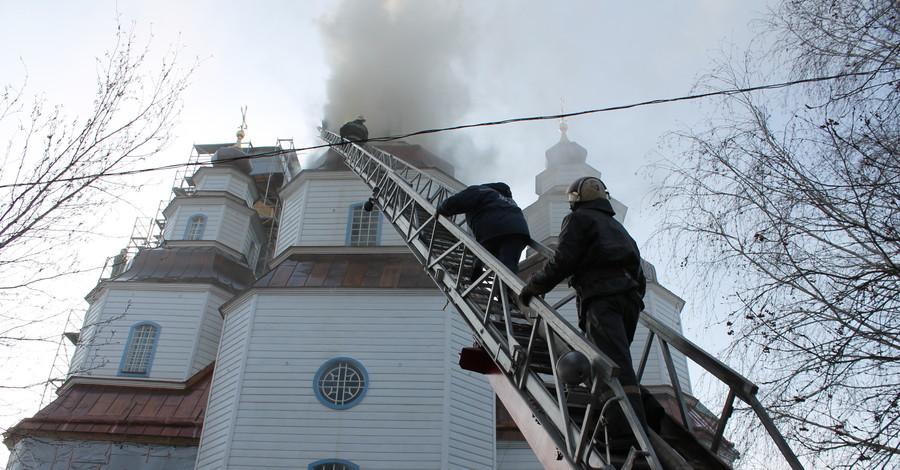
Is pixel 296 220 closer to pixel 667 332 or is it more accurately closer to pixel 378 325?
pixel 378 325

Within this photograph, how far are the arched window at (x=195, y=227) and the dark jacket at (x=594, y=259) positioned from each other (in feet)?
82.3

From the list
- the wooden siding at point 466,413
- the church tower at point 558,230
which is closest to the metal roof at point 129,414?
the wooden siding at point 466,413

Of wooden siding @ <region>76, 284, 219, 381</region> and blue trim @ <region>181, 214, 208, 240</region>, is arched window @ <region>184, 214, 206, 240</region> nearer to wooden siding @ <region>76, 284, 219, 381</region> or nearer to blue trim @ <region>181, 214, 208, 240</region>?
blue trim @ <region>181, 214, 208, 240</region>

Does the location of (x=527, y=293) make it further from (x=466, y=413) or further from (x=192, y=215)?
(x=192, y=215)

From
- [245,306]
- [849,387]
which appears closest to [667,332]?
[849,387]

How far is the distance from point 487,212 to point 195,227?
23100 mm

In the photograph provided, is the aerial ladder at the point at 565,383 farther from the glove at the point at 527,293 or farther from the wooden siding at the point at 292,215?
the wooden siding at the point at 292,215

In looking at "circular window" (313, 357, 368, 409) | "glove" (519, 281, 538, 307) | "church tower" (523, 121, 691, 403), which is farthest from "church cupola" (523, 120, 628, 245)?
"glove" (519, 281, 538, 307)

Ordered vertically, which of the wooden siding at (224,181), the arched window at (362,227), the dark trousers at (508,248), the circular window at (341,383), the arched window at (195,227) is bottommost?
the dark trousers at (508,248)

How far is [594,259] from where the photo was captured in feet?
15.4

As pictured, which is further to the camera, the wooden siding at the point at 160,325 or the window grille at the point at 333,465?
the wooden siding at the point at 160,325

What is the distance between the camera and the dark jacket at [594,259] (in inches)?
181

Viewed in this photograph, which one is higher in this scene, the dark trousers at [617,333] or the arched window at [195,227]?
the arched window at [195,227]

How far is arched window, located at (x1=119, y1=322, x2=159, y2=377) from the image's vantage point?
21344mm
